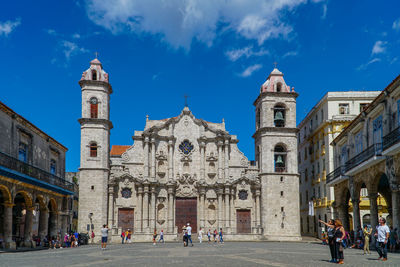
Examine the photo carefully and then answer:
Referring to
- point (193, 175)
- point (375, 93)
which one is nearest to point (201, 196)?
point (193, 175)

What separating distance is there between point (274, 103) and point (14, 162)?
92.8ft

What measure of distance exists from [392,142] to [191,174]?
27.1 m

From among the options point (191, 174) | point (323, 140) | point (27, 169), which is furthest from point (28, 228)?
point (323, 140)

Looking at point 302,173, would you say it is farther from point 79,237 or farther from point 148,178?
point 79,237

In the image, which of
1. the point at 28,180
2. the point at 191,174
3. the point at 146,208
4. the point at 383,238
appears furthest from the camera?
the point at 191,174

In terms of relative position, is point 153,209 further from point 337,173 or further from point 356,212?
point 356,212

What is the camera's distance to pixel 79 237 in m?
38.4

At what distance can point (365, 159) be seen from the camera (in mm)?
26828

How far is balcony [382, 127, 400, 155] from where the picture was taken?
71.8 ft

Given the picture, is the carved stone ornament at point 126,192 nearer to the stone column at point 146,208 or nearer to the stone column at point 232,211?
the stone column at point 146,208

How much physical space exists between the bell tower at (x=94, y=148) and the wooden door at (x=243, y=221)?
43.8ft

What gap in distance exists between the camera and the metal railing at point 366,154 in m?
24.8

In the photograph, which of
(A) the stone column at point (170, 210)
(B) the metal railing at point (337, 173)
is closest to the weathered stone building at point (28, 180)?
(A) the stone column at point (170, 210)

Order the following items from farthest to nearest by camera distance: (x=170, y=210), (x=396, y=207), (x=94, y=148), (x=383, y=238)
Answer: (x=170, y=210), (x=94, y=148), (x=396, y=207), (x=383, y=238)
